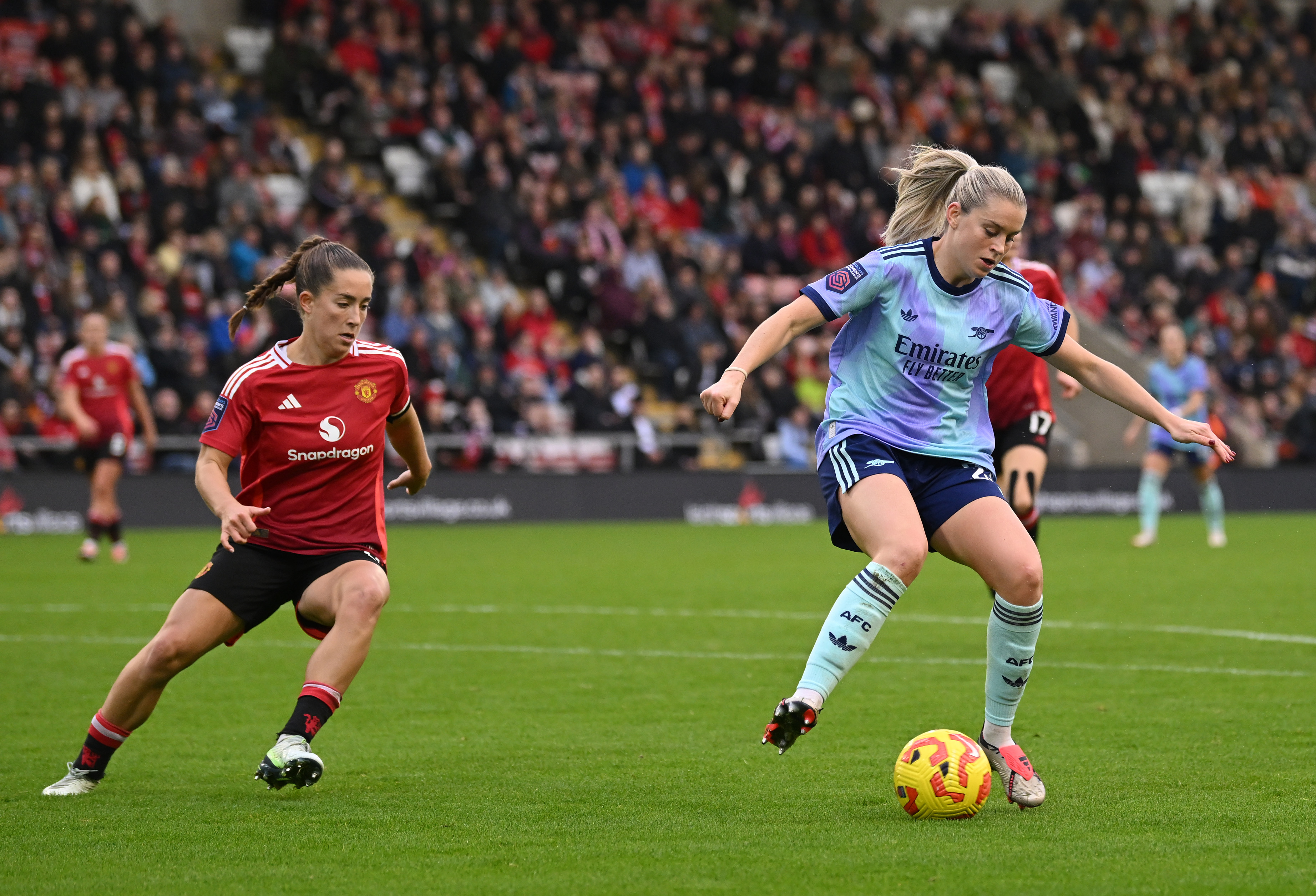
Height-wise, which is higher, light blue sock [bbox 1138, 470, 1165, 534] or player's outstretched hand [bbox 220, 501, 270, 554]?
player's outstretched hand [bbox 220, 501, 270, 554]

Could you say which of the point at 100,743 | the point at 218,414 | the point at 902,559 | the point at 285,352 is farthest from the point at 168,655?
the point at 902,559

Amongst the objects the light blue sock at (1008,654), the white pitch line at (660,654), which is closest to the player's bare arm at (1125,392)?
the light blue sock at (1008,654)

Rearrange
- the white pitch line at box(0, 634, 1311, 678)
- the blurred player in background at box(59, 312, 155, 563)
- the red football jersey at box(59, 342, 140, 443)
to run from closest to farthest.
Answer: the white pitch line at box(0, 634, 1311, 678)
the blurred player in background at box(59, 312, 155, 563)
the red football jersey at box(59, 342, 140, 443)

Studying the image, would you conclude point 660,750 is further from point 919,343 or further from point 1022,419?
point 1022,419

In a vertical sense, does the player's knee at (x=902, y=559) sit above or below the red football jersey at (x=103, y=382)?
above

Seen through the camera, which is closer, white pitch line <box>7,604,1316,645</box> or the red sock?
the red sock

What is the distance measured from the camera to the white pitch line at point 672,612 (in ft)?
35.7

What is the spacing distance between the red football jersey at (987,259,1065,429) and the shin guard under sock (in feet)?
15.9

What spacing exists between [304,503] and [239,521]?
65 centimetres

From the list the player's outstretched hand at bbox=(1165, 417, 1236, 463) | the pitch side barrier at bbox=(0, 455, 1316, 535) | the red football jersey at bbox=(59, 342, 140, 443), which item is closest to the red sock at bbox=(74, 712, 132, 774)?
the player's outstretched hand at bbox=(1165, 417, 1236, 463)

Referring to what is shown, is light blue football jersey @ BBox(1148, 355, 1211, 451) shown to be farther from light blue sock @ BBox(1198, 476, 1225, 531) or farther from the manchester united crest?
the manchester united crest

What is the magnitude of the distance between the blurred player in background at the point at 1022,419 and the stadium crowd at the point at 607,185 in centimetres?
1300

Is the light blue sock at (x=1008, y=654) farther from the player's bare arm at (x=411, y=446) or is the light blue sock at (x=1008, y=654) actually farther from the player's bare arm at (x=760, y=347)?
the player's bare arm at (x=411, y=446)

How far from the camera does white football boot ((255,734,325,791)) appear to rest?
5.49 m
